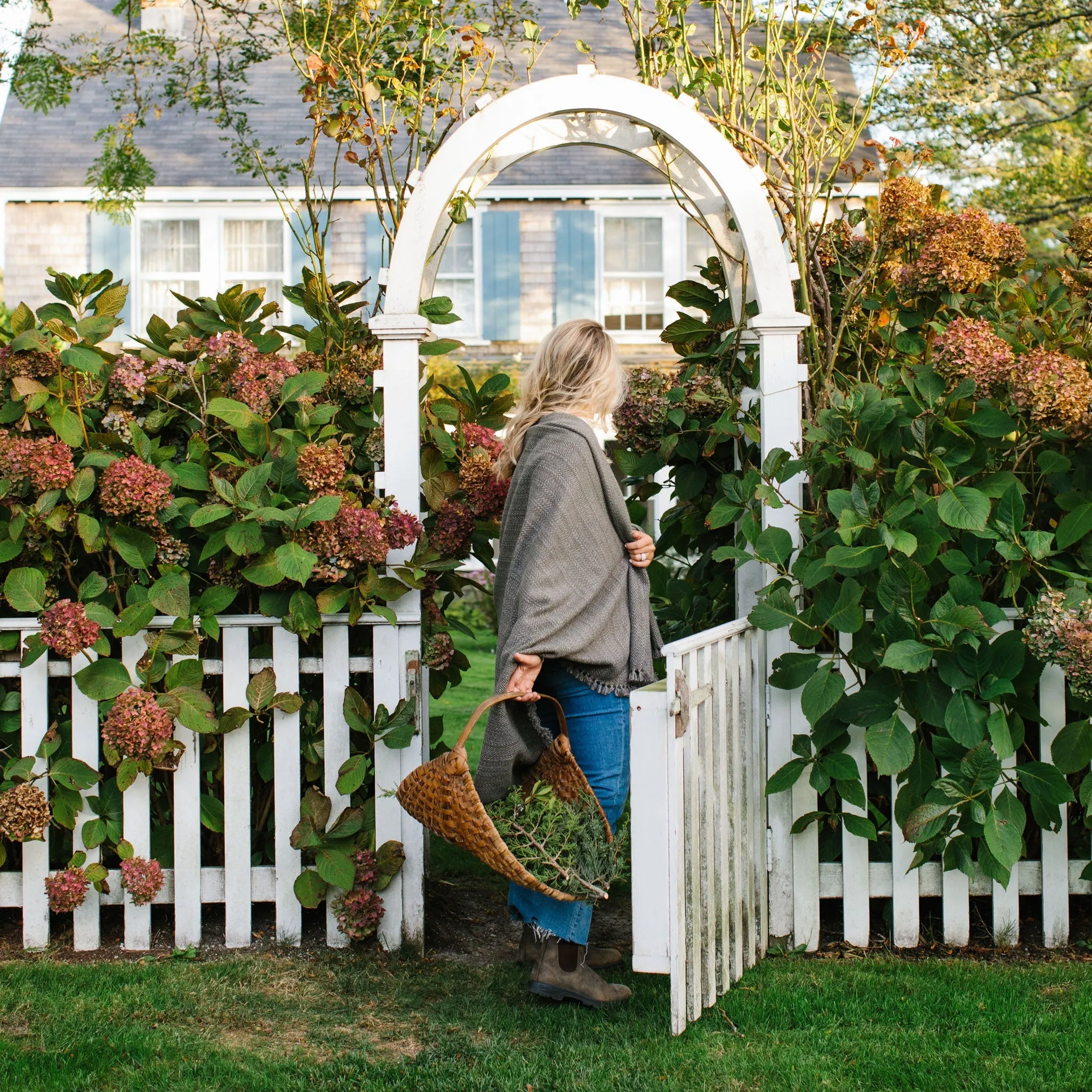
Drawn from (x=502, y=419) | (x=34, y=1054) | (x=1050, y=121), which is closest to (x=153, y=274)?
(x=1050, y=121)

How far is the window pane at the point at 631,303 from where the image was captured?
13234mm

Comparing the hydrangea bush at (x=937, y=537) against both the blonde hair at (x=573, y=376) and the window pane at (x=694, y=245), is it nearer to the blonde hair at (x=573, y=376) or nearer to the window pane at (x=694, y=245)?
the blonde hair at (x=573, y=376)

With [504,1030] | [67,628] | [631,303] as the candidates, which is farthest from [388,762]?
[631,303]

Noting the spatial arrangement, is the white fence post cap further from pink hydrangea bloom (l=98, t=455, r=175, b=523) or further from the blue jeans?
the blue jeans

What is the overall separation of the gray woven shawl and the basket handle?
0.05 metres

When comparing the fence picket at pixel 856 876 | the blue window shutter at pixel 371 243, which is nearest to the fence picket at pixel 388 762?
the fence picket at pixel 856 876

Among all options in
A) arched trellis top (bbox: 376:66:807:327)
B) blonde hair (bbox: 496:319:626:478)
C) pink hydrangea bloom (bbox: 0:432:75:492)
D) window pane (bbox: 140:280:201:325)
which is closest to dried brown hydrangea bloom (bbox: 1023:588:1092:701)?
arched trellis top (bbox: 376:66:807:327)

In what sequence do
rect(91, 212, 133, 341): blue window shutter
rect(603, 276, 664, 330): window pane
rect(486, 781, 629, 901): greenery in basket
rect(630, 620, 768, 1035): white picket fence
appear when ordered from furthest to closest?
rect(603, 276, 664, 330): window pane
rect(91, 212, 133, 341): blue window shutter
rect(486, 781, 629, 901): greenery in basket
rect(630, 620, 768, 1035): white picket fence

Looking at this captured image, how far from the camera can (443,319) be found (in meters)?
3.24

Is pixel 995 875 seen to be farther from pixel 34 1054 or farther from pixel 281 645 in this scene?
pixel 34 1054

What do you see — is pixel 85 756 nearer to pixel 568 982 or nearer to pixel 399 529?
pixel 399 529

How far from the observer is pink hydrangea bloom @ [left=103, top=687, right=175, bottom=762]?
9.15ft

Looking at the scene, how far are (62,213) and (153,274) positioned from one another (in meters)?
1.30

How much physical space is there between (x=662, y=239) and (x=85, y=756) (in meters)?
11.3
